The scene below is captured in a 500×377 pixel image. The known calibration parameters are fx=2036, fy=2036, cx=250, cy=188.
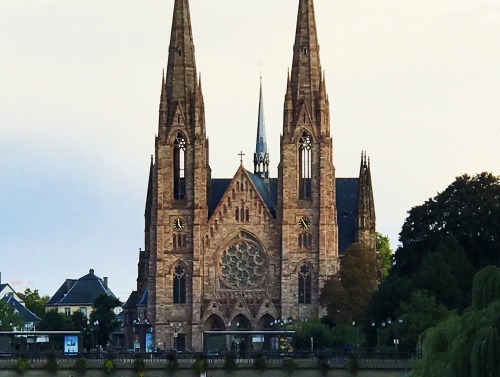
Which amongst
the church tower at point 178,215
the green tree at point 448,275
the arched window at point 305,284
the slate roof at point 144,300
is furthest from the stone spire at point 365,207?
the green tree at point 448,275

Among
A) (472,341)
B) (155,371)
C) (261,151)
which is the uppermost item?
(261,151)

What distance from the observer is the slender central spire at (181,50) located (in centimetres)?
15538

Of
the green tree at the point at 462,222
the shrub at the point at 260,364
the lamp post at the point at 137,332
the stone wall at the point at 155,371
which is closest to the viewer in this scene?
the stone wall at the point at 155,371

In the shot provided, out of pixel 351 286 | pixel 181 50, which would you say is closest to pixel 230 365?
pixel 351 286

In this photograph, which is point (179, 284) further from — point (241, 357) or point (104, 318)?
point (241, 357)

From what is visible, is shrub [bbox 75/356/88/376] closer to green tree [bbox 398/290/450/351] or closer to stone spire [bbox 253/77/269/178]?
green tree [bbox 398/290/450/351]

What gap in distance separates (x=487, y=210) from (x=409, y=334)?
14.1m

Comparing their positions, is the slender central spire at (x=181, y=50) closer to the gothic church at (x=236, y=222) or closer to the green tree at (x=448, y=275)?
the gothic church at (x=236, y=222)

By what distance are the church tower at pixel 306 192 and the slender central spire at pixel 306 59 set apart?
0.07 meters

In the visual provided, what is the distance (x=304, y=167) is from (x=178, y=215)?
10269 millimetres

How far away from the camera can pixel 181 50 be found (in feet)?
514

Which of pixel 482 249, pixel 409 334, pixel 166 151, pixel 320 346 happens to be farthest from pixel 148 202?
pixel 409 334

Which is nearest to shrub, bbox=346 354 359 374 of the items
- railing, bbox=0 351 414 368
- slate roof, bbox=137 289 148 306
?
railing, bbox=0 351 414 368

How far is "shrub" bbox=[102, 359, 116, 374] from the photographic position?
339 ft
